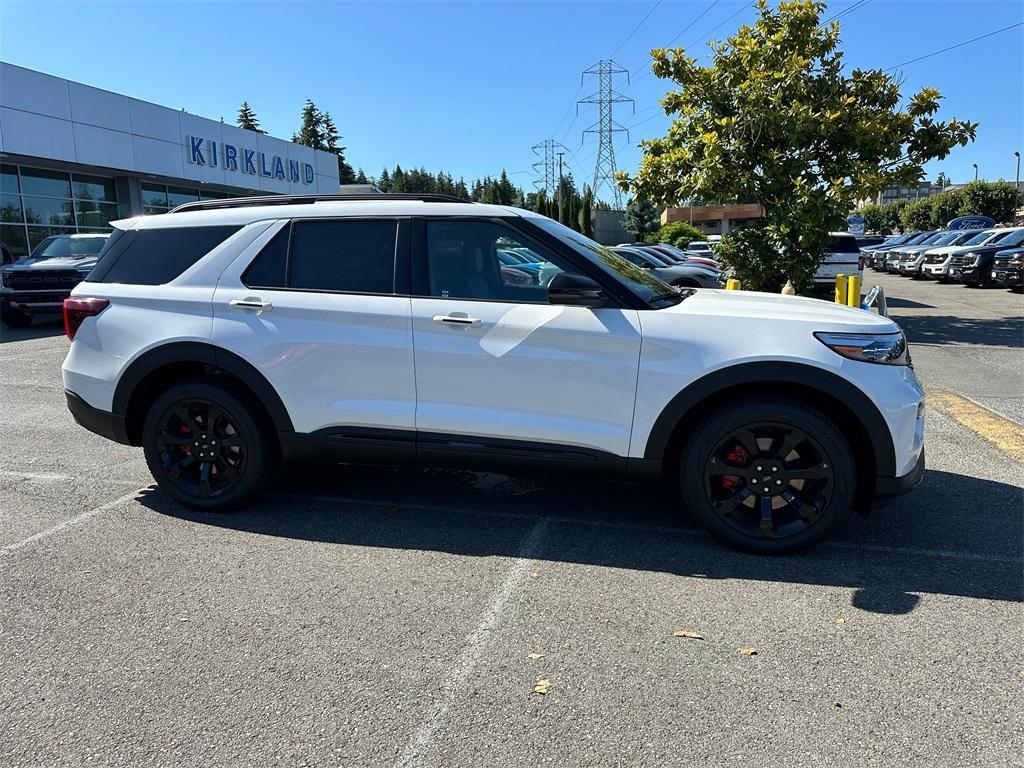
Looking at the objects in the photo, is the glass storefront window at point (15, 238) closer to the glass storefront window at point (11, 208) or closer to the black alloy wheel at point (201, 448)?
the glass storefront window at point (11, 208)

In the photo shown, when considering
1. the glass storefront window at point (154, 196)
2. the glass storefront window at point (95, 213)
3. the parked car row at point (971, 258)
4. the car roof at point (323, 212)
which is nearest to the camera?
the car roof at point (323, 212)

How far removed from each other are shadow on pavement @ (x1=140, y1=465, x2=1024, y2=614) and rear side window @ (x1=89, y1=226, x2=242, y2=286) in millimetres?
1404

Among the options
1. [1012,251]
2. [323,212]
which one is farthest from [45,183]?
[1012,251]

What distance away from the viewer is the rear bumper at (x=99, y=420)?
4.51m

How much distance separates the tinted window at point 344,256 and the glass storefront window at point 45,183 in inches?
853

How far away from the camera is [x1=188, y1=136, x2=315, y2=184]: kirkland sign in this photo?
2677 centimetres

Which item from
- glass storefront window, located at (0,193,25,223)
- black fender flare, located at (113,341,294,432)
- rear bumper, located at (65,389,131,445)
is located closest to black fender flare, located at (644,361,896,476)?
black fender flare, located at (113,341,294,432)

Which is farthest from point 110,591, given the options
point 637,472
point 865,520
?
point 865,520

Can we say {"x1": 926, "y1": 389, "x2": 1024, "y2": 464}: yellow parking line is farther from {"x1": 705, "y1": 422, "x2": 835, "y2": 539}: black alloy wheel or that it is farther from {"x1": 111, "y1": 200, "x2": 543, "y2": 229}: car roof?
{"x1": 111, "y1": 200, "x2": 543, "y2": 229}: car roof

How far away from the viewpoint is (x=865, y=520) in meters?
4.35

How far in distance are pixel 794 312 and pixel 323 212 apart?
262cm

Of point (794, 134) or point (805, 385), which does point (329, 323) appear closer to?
point (805, 385)

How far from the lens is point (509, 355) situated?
12.6 feet

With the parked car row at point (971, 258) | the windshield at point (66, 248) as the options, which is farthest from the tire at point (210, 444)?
the parked car row at point (971, 258)
